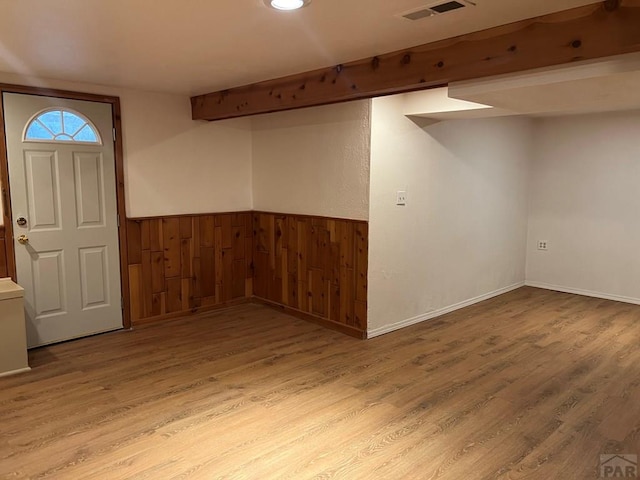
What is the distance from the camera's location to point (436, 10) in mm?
2211

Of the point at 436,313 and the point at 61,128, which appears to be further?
the point at 436,313

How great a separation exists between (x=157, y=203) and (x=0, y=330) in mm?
1752

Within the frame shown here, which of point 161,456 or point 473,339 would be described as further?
point 473,339

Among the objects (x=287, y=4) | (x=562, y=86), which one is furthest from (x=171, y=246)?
(x=562, y=86)

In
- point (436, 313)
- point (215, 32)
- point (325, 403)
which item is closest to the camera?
point (215, 32)

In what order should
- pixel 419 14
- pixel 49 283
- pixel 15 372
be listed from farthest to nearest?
pixel 49 283
pixel 15 372
pixel 419 14

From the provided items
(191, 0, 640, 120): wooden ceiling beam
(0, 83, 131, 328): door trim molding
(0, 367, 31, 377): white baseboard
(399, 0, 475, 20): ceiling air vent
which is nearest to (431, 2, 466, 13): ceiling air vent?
(399, 0, 475, 20): ceiling air vent

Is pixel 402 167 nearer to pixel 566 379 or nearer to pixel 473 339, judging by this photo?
pixel 473 339

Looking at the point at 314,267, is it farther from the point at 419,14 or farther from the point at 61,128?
the point at 419,14

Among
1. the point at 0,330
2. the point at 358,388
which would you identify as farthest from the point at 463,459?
the point at 0,330

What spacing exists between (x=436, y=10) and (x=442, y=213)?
2.85 m

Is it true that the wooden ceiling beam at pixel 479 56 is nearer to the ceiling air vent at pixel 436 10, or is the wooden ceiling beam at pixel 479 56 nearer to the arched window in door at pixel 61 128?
the ceiling air vent at pixel 436 10

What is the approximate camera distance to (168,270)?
4.81m

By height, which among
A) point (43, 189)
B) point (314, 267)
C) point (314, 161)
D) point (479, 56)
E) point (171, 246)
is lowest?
point (314, 267)
